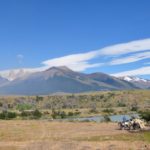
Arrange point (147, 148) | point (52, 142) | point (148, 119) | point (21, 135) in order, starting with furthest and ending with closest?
point (148, 119) → point (21, 135) → point (52, 142) → point (147, 148)

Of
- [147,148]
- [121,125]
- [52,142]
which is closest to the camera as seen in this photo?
[147,148]

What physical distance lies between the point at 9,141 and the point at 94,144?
11.1m

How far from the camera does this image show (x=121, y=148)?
41.1 m

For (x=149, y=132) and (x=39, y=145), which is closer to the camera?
(x=39, y=145)

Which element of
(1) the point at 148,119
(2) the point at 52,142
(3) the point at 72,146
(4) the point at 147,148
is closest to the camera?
(4) the point at 147,148

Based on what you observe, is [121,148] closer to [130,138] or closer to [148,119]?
[130,138]

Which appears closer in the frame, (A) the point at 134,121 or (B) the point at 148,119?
(A) the point at 134,121

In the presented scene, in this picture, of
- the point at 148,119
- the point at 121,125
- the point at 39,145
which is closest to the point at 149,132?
the point at 121,125

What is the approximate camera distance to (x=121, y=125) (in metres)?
61.9

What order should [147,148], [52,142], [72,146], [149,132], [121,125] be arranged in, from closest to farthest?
1. [147,148]
2. [72,146]
3. [52,142]
4. [149,132]
5. [121,125]

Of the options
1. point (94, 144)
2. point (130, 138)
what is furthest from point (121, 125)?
point (94, 144)

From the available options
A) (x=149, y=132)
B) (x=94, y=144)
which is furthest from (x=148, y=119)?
(x=94, y=144)

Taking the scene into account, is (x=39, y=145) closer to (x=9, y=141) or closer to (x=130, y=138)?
(x=9, y=141)

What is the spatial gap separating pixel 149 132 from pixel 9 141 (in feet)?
54.1
